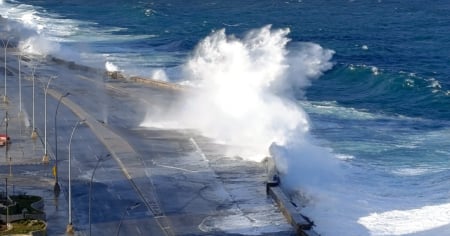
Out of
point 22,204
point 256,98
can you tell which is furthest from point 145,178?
point 256,98

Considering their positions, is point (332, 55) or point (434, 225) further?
point (332, 55)

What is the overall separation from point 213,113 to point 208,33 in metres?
71.2

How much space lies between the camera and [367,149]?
80125 millimetres

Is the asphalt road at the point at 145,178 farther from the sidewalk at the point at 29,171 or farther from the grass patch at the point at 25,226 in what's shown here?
the grass patch at the point at 25,226

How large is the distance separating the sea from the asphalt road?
262 cm

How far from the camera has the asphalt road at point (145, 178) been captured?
5938cm

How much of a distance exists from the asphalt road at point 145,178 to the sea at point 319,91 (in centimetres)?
262

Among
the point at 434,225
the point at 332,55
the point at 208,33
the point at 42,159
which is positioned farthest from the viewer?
the point at 208,33

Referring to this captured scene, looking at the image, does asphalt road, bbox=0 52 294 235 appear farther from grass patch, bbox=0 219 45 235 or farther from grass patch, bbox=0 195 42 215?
grass patch, bbox=0 195 42 215

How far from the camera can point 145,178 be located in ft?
227

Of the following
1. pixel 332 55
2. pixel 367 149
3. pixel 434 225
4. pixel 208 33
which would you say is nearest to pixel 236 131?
pixel 367 149

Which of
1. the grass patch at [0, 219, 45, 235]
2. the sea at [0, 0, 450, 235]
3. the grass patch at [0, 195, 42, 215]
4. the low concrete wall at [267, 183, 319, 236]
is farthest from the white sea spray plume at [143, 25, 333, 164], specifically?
the grass patch at [0, 219, 45, 235]

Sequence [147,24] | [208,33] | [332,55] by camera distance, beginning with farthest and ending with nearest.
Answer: [147,24], [208,33], [332,55]

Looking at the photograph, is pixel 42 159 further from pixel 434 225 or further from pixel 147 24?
pixel 147 24
